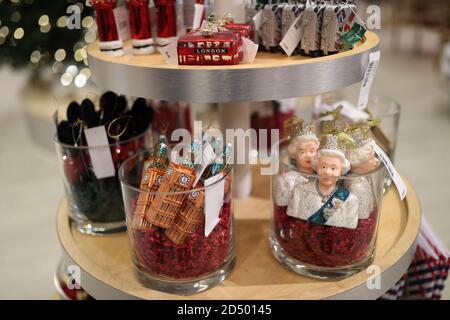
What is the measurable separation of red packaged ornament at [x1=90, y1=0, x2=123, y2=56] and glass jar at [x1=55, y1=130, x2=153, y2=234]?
24cm

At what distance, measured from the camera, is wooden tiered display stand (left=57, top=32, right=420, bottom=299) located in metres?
0.81

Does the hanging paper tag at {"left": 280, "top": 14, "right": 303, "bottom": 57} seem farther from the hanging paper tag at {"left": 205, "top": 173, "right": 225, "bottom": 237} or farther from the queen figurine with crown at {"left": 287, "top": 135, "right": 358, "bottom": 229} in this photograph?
the hanging paper tag at {"left": 205, "top": 173, "right": 225, "bottom": 237}

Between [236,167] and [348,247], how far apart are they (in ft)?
1.49

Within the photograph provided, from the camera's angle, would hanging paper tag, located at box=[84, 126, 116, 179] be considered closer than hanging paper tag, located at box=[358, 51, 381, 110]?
No

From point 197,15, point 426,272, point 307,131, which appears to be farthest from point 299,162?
point 426,272

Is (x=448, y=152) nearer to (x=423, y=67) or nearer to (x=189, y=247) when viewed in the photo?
(x=423, y=67)

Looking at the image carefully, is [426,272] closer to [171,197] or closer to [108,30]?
[171,197]

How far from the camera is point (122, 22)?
→ 42.2 inches

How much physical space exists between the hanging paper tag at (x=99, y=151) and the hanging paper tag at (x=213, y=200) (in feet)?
1.14

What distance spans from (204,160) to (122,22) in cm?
44

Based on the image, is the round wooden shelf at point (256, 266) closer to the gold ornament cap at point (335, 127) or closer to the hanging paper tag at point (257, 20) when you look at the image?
the gold ornament cap at point (335, 127)

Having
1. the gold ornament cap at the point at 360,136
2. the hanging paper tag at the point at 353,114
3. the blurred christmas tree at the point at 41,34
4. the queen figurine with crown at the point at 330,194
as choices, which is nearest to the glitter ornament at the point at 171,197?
the queen figurine with crown at the point at 330,194

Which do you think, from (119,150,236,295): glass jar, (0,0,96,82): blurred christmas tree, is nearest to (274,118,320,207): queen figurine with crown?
(119,150,236,295): glass jar

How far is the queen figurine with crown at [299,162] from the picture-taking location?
0.96m
